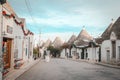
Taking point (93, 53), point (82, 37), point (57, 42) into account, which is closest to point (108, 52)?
point (93, 53)

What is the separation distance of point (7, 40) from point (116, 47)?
23.9 metres

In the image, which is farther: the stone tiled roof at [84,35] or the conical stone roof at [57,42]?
the conical stone roof at [57,42]

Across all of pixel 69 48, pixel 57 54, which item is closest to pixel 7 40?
pixel 69 48

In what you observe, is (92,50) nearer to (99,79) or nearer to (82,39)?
(82,39)

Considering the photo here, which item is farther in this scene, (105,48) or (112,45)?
(105,48)

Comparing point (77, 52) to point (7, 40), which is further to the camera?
point (77, 52)

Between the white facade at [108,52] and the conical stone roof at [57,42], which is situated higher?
the conical stone roof at [57,42]

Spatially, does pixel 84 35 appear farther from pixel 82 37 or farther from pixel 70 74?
pixel 70 74

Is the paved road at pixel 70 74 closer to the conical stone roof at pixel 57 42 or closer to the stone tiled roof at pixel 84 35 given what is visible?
the stone tiled roof at pixel 84 35

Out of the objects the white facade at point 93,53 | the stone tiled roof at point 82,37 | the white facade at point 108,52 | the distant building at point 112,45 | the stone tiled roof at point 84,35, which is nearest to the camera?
the white facade at point 108,52

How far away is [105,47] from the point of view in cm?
4612

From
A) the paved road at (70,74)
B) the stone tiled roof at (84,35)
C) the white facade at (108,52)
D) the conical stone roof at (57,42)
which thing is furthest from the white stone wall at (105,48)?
the conical stone roof at (57,42)

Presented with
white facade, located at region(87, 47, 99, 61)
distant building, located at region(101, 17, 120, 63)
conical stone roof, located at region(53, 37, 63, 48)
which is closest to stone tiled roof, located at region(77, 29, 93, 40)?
white facade, located at region(87, 47, 99, 61)

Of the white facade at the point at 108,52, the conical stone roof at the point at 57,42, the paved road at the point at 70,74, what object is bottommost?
the paved road at the point at 70,74
